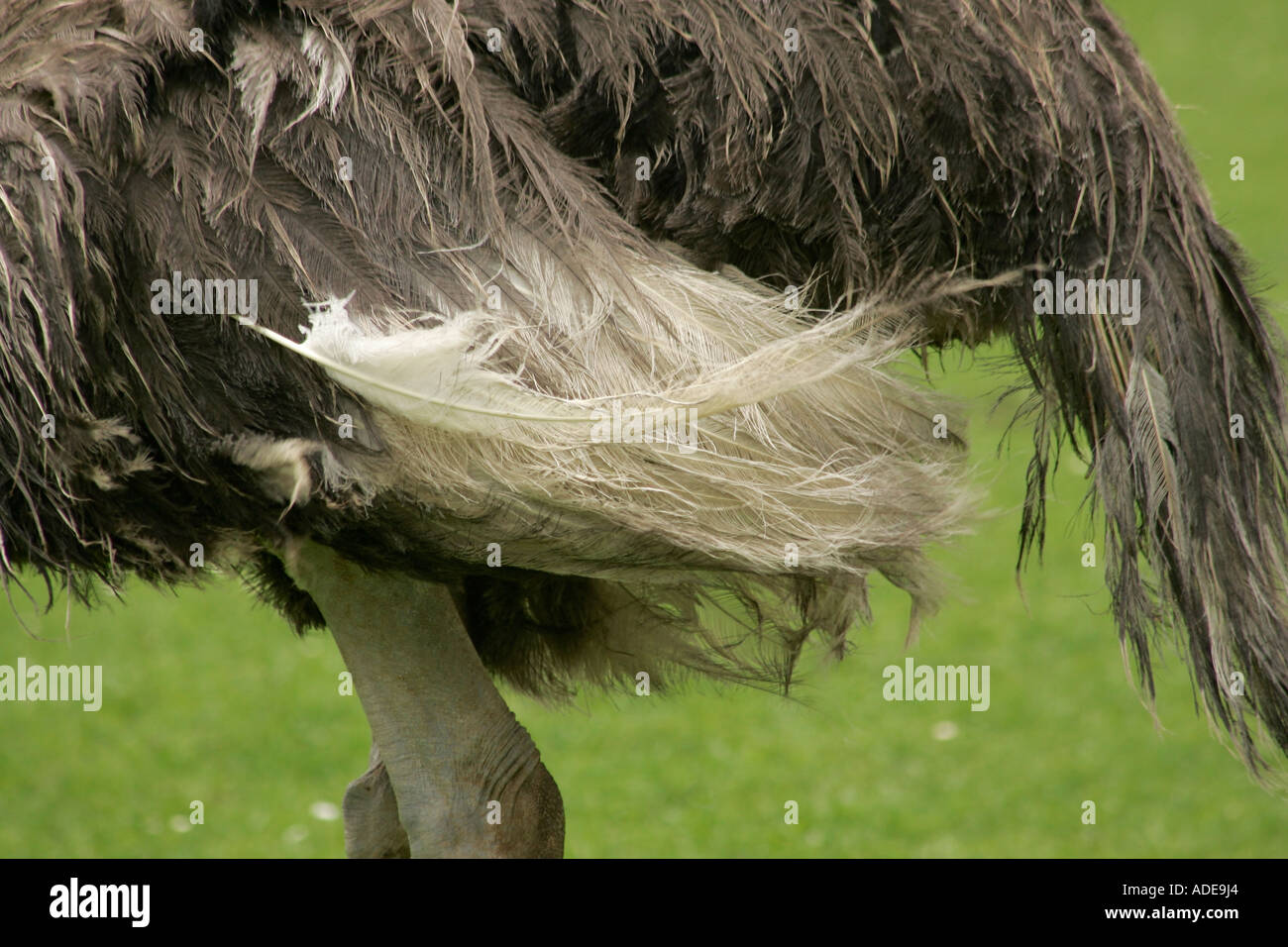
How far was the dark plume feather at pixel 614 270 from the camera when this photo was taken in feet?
7.13

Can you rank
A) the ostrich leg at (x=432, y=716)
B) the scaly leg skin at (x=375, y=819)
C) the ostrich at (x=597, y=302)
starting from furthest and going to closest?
A: the scaly leg skin at (x=375, y=819)
the ostrich leg at (x=432, y=716)
the ostrich at (x=597, y=302)

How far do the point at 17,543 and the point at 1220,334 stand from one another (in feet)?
6.27

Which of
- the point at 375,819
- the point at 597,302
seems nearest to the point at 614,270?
the point at 597,302

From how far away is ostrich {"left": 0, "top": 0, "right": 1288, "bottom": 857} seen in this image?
2170 millimetres

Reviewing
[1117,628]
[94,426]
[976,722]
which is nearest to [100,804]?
[976,722]

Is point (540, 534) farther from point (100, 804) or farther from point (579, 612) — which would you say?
point (100, 804)

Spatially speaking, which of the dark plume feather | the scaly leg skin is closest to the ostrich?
the dark plume feather

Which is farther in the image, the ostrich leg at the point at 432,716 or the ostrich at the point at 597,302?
the ostrich leg at the point at 432,716

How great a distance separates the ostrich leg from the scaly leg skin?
1.26ft

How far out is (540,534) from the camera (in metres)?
2.26

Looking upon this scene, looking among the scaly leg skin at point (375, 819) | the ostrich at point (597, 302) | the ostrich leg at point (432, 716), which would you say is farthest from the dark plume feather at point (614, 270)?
the scaly leg skin at point (375, 819)

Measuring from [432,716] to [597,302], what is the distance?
0.81 meters

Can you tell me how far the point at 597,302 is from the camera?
88.3 inches

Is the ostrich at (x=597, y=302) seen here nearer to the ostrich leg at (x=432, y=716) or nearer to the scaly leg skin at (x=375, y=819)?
the ostrich leg at (x=432, y=716)
